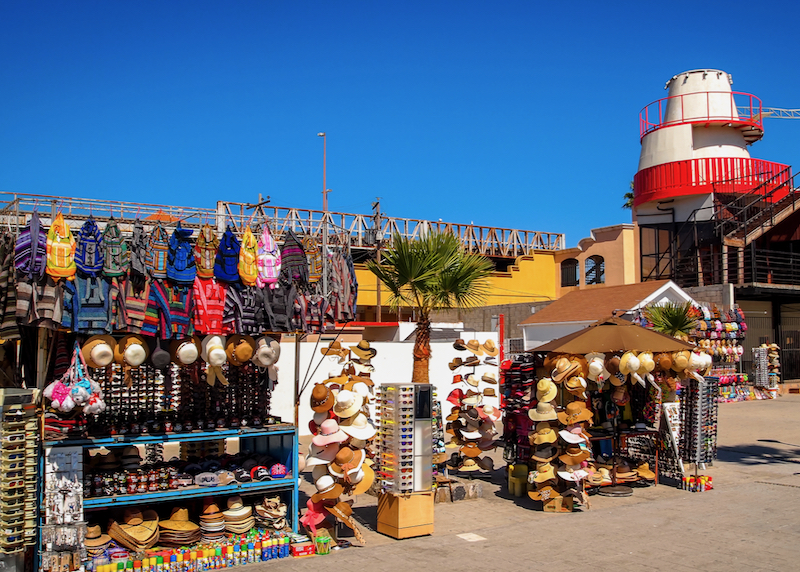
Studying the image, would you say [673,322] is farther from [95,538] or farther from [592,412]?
[95,538]

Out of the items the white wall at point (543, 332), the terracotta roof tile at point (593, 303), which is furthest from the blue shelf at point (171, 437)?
the white wall at point (543, 332)

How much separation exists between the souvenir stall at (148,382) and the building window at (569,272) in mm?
29947

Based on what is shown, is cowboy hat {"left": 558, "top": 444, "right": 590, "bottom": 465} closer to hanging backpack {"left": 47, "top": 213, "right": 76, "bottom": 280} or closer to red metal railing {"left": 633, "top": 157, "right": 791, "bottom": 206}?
hanging backpack {"left": 47, "top": 213, "right": 76, "bottom": 280}

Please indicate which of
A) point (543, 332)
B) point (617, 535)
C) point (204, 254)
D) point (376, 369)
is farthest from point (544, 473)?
point (543, 332)

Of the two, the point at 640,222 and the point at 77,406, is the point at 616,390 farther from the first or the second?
the point at 640,222

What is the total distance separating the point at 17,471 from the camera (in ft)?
22.0

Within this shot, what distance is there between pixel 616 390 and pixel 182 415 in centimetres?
680

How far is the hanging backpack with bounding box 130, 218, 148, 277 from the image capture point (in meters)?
7.36

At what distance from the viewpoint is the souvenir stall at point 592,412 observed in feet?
33.4

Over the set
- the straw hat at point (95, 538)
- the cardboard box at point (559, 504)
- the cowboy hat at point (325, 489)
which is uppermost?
the cowboy hat at point (325, 489)

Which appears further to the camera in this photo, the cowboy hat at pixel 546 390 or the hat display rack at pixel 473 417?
the hat display rack at pixel 473 417

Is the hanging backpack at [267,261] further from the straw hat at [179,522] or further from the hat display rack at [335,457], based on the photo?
the straw hat at [179,522]

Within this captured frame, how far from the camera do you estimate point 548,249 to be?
1527 inches

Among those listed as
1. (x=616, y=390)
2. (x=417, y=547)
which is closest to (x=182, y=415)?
(x=417, y=547)
